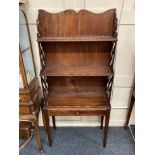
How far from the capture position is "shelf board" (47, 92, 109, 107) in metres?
1.60

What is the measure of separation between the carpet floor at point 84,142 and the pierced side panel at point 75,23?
1149 mm

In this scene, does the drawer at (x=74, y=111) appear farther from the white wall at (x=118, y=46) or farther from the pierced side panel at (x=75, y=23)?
the pierced side panel at (x=75, y=23)

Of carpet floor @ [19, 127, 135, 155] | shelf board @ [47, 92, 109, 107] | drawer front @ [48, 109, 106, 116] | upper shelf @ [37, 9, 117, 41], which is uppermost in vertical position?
upper shelf @ [37, 9, 117, 41]

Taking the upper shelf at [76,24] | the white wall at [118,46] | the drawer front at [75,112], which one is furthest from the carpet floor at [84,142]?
the upper shelf at [76,24]

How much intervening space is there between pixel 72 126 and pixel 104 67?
911 millimetres

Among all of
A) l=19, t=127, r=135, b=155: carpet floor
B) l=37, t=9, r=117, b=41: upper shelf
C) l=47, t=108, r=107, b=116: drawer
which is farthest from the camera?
l=19, t=127, r=135, b=155: carpet floor

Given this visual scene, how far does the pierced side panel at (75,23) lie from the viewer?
57.2 inches

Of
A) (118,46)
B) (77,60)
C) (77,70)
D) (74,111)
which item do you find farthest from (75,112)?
(118,46)

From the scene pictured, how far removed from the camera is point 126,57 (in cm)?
169

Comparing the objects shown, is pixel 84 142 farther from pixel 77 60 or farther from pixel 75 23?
pixel 75 23

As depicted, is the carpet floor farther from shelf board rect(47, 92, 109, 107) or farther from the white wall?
shelf board rect(47, 92, 109, 107)

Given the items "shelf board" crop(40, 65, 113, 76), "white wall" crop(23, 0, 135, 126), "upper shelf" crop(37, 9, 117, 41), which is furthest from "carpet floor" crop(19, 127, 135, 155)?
"upper shelf" crop(37, 9, 117, 41)

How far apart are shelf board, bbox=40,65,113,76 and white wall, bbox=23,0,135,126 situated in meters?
0.22
